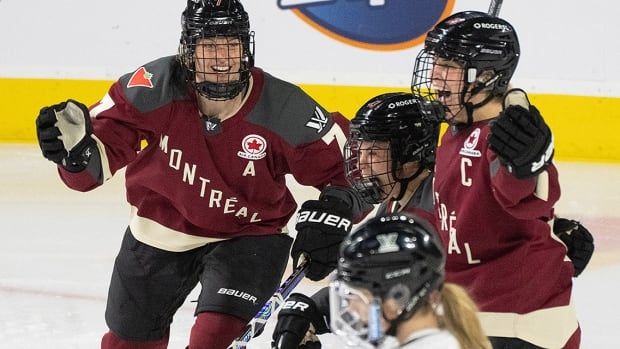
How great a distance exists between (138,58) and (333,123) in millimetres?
3416

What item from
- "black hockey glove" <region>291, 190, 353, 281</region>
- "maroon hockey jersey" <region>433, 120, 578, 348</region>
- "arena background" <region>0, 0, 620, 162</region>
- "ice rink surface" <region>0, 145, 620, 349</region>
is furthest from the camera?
"arena background" <region>0, 0, 620, 162</region>

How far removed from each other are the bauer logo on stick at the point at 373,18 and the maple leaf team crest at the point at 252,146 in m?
3.12

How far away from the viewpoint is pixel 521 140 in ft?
8.11

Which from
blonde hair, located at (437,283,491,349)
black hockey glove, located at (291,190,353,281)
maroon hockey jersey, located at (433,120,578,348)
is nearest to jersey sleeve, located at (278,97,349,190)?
black hockey glove, located at (291,190,353,281)

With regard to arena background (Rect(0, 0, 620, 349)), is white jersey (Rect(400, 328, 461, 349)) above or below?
above

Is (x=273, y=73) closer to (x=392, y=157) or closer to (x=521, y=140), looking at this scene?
(x=392, y=157)

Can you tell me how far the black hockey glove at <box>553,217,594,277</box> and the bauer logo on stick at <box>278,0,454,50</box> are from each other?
3324 mm

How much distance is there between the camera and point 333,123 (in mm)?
3488

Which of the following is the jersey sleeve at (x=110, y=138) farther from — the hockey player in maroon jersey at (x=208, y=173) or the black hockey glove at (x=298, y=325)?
the black hockey glove at (x=298, y=325)

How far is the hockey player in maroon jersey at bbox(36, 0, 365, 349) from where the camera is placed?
10.7ft

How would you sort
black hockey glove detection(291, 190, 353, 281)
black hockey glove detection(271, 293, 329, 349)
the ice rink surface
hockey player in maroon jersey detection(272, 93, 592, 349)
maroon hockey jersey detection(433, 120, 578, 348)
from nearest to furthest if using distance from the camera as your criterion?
maroon hockey jersey detection(433, 120, 578, 348)
black hockey glove detection(271, 293, 329, 349)
hockey player in maroon jersey detection(272, 93, 592, 349)
black hockey glove detection(291, 190, 353, 281)
the ice rink surface

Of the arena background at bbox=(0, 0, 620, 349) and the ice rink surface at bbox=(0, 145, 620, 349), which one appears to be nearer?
the ice rink surface at bbox=(0, 145, 620, 349)

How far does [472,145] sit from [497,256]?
239mm

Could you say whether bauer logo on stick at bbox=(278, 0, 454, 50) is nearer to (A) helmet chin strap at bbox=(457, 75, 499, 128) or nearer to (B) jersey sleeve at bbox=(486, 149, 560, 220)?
(A) helmet chin strap at bbox=(457, 75, 499, 128)
